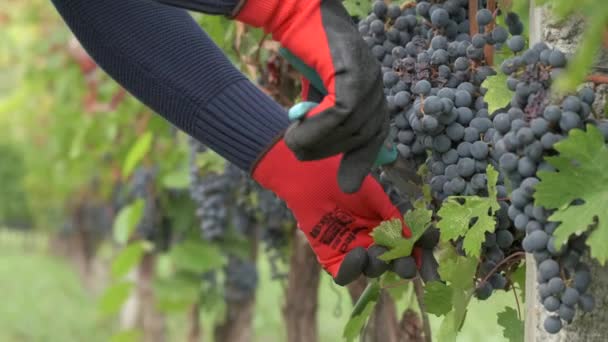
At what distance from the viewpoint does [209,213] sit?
169 inches

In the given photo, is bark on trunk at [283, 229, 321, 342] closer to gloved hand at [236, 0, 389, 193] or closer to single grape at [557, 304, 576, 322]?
gloved hand at [236, 0, 389, 193]

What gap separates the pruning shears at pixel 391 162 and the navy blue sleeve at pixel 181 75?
0.75 feet

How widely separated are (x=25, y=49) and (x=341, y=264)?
487cm

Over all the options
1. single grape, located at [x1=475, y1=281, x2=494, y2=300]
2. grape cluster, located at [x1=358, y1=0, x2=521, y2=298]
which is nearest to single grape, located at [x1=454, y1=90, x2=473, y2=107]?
grape cluster, located at [x1=358, y1=0, x2=521, y2=298]

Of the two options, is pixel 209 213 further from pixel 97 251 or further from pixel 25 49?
pixel 97 251

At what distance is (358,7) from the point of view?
211 cm

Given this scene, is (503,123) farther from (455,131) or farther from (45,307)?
(45,307)

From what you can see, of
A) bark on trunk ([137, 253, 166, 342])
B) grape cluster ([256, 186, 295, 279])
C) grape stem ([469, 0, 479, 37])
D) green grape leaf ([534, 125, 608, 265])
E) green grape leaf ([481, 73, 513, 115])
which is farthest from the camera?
bark on trunk ([137, 253, 166, 342])

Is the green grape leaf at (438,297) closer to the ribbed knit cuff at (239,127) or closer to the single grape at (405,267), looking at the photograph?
the single grape at (405,267)

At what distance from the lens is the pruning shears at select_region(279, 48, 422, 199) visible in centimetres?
174

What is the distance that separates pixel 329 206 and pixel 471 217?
15.3 inches

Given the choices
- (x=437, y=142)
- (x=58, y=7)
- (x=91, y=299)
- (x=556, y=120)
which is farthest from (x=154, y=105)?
(x=91, y=299)

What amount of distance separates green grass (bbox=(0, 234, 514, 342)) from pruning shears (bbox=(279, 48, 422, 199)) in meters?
2.35

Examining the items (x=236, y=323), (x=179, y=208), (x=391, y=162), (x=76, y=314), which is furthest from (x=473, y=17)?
(x=76, y=314)
